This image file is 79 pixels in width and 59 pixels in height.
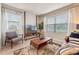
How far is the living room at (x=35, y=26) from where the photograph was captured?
1.83m

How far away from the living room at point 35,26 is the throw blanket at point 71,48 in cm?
9

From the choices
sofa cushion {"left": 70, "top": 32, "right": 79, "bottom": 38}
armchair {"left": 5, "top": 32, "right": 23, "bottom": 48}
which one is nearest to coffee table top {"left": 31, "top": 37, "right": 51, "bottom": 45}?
armchair {"left": 5, "top": 32, "right": 23, "bottom": 48}

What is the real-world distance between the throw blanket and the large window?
0.28 meters

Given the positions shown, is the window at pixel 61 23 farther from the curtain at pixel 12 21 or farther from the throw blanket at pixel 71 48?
the curtain at pixel 12 21

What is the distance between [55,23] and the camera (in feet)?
6.48

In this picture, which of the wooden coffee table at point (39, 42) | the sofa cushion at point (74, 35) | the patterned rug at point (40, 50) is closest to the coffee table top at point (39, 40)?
the wooden coffee table at point (39, 42)

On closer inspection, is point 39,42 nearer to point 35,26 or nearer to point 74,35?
point 35,26

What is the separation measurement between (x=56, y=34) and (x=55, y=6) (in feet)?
1.82

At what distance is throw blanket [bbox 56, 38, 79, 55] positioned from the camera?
1770 mm

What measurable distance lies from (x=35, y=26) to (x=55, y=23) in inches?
16.3

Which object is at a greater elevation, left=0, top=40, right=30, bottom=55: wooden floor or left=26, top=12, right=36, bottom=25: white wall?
left=26, top=12, right=36, bottom=25: white wall

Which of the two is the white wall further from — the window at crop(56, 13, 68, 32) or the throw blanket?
the throw blanket

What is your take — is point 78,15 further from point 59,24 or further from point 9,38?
point 9,38
